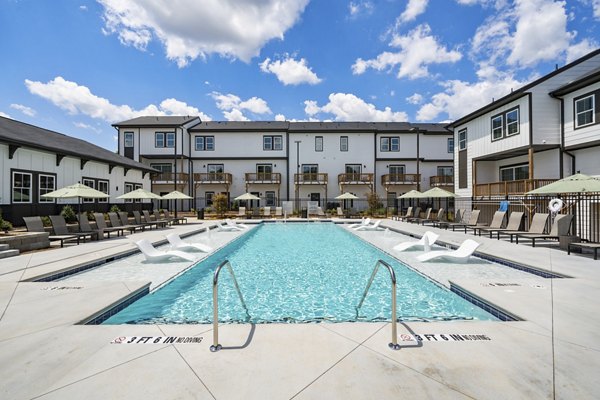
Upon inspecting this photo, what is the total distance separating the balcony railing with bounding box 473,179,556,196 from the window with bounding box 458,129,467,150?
13.8 feet

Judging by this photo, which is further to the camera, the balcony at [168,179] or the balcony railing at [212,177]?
the balcony railing at [212,177]

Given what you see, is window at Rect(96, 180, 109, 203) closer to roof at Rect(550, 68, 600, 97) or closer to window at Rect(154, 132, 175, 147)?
window at Rect(154, 132, 175, 147)

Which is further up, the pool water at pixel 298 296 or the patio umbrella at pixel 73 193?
the patio umbrella at pixel 73 193

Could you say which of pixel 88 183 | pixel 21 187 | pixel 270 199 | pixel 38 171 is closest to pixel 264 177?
pixel 270 199

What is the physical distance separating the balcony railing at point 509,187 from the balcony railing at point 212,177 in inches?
913

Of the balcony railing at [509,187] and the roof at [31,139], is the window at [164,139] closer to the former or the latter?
the roof at [31,139]

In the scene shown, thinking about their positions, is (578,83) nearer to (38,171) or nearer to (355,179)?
(355,179)

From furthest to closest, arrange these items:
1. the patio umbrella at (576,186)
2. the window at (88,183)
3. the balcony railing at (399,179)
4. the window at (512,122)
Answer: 1. the balcony railing at (399,179)
2. the window at (88,183)
3. the window at (512,122)
4. the patio umbrella at (576,186)

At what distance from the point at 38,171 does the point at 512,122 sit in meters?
25.5

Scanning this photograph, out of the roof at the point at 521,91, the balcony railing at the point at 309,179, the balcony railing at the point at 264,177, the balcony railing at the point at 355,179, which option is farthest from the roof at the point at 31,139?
the roof at the point at 521,91

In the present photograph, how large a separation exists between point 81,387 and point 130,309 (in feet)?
8.02

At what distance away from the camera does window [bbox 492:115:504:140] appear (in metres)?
17.0

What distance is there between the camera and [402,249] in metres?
9.37

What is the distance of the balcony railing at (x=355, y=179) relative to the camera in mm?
30442
